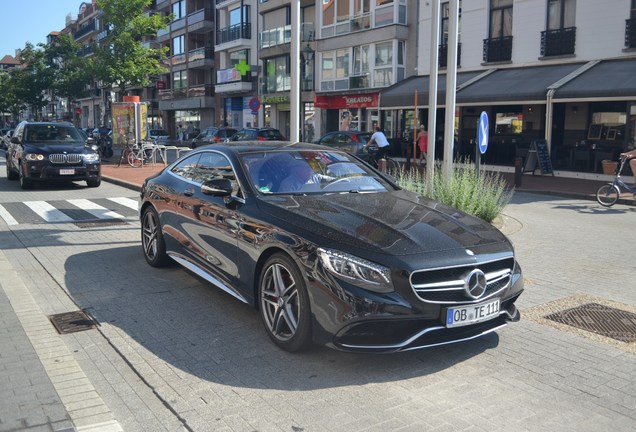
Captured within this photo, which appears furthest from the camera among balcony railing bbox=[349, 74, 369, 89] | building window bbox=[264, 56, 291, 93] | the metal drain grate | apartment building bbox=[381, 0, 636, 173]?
building window bbox=[264, 56, 291, 93]

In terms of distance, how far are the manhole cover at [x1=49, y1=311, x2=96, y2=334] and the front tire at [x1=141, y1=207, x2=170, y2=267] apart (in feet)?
5.08

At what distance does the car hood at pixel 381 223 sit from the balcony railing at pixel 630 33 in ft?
60.5

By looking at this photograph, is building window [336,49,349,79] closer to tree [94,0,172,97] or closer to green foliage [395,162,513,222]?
tree [94,0,172,97]

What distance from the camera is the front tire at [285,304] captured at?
14.2 ft

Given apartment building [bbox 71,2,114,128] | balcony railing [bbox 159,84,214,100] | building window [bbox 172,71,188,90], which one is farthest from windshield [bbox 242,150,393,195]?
apartment building [bbox 71,2,114,128]

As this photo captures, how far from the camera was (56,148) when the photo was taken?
50.3ft

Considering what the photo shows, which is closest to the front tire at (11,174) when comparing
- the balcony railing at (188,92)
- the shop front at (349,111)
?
the shop front at (349,111)

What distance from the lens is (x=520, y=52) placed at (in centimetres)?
2416

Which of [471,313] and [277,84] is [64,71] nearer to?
[277,84]

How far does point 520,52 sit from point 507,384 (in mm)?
22516

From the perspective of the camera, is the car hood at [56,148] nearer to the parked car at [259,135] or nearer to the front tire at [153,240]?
the front tire at [153,240]

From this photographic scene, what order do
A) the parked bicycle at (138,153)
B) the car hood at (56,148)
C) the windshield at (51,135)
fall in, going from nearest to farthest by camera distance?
the car hood at (56,148) → the windshield at (51,135) → the parked bicycle at (138,153)

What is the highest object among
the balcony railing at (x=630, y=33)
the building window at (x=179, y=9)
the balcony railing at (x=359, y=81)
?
the building window at (x=179, y=9)

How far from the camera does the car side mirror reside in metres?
5.38
